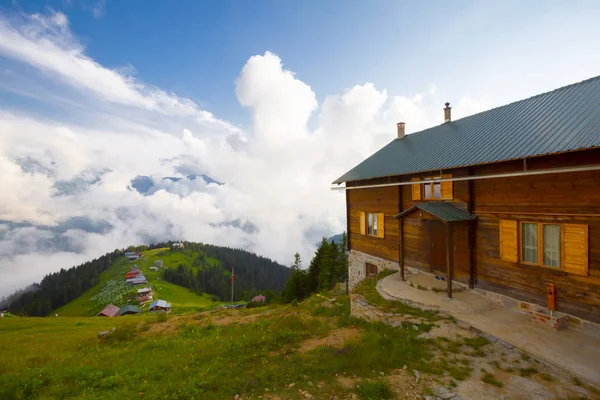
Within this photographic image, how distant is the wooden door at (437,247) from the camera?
602 inches

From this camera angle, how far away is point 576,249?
10.2 meters

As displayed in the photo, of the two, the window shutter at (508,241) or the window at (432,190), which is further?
the window at (432,190)

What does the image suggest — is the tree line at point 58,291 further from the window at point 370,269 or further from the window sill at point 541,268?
the window sill at point 541,268

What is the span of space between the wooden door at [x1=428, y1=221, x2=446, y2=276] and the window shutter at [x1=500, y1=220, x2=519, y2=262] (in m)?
2.95

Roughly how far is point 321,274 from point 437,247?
124ft

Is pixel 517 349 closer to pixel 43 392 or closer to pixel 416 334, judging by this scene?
pixel 416 334

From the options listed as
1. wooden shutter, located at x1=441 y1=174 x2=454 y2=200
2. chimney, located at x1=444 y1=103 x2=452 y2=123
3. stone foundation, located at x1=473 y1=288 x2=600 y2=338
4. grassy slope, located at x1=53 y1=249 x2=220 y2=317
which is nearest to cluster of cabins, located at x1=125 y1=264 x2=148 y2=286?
grassy slope, located at x1=53 y1=249 x2=220 y2=317

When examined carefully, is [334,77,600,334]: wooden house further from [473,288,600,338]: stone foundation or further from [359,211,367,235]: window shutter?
[359,211,367,235]: window shutter

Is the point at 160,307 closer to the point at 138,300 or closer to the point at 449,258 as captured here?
the point at 138,300

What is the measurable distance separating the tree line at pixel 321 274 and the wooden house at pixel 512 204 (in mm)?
32636

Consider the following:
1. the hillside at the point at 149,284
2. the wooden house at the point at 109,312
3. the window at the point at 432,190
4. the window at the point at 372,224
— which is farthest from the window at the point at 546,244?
the wooden house at the point at 109,312

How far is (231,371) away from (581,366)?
10054mm

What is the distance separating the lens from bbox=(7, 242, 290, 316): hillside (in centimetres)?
12425

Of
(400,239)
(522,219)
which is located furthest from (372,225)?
(522,219)
